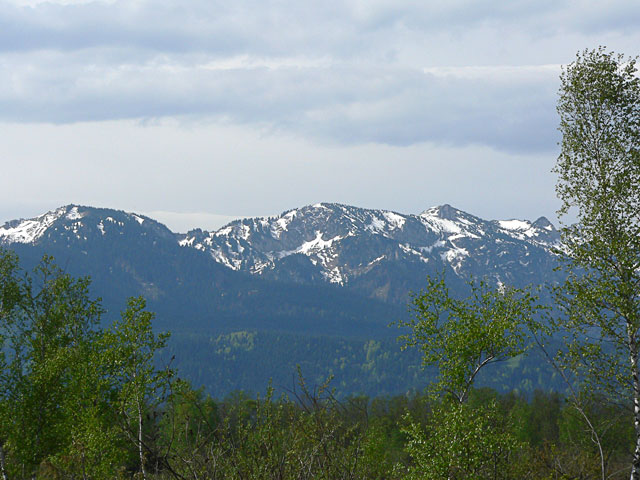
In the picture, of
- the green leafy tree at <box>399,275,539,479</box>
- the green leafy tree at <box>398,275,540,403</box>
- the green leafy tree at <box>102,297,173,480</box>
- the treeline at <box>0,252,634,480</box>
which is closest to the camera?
the treeline at <box>0,252,634,480</box>

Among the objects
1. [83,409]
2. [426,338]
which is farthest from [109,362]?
[426,338]

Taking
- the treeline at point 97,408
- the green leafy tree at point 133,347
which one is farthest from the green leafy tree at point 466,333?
the green leafy tree at point 133,347

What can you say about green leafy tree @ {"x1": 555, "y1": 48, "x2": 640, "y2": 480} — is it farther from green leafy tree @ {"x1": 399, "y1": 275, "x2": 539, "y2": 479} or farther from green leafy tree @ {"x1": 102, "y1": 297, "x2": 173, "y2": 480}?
green leafy tree @ {"x1": 102, "y1": 297, "x2": 173, "y2": 480}

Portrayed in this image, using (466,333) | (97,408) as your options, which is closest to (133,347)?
(97,408)

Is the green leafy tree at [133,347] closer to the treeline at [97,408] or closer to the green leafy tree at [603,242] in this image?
the treeline at [97,408]

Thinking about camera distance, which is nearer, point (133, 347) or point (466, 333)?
point (466, 333)

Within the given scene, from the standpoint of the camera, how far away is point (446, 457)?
20844mm

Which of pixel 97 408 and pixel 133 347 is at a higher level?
pixel 133 347

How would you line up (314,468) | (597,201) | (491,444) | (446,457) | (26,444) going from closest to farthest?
(314,468), (491,444), (446,457), (597,201), (26,444)

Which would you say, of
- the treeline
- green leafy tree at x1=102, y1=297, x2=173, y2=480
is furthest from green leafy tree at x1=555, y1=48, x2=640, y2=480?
green leafy tree at x1=102, y1=297, x2=173, y2=480

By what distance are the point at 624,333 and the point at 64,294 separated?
35599mm

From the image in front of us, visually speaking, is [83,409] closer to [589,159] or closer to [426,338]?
[426,338]

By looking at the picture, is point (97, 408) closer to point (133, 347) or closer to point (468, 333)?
point (133, 347)

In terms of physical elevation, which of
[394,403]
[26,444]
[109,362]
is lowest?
[394,403]
